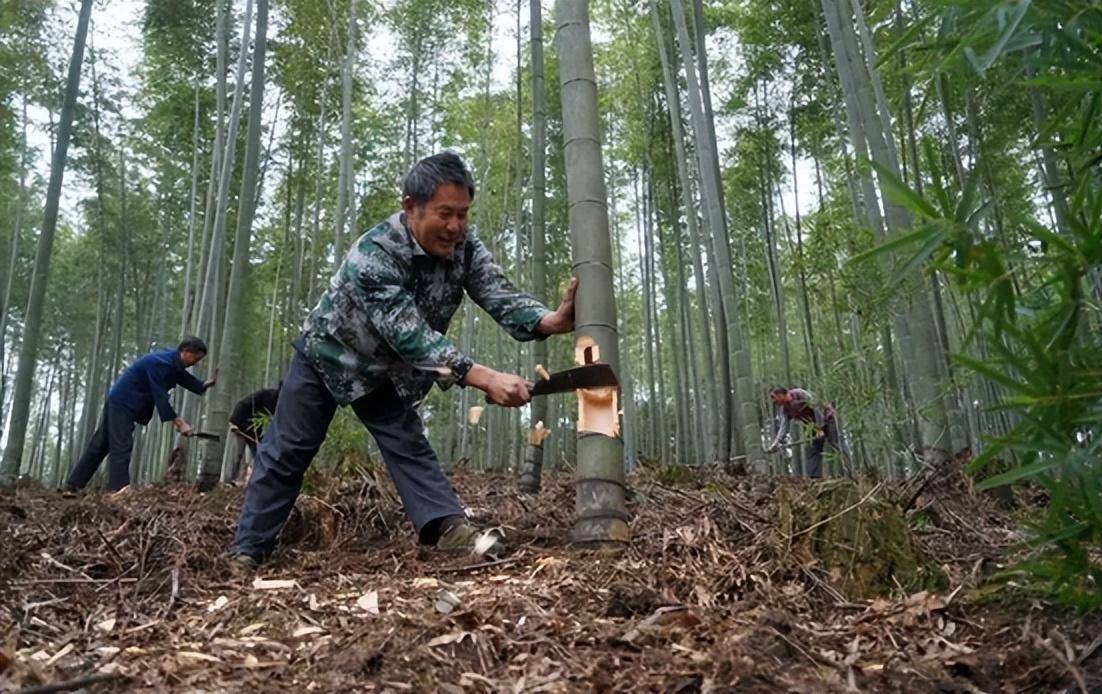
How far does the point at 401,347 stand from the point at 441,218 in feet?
1.45

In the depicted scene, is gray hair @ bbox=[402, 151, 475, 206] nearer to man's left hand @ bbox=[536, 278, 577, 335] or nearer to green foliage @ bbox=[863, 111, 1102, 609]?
man's left hand @ bbox=[536, 278, 577, 335]

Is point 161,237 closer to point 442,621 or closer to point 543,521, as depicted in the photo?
point 543,521

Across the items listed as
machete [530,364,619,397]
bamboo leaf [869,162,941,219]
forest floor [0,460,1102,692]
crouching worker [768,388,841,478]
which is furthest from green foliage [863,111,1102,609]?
crouching worker [768,388,841,478]

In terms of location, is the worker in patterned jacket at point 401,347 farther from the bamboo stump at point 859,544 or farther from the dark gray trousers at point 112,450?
the dark gray trousers at point 112,450

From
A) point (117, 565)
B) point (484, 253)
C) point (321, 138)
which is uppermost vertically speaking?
point (321, 138)

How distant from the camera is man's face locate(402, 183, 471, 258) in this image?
2.51 m

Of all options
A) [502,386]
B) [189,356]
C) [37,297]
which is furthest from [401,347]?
[37,297]

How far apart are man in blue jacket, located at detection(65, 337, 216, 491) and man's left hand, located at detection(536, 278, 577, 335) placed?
4.11 m

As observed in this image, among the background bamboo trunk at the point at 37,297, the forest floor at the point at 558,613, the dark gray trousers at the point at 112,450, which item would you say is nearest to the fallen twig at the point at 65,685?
the forest floor at the point at 558,613

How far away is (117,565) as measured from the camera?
8.11 ft

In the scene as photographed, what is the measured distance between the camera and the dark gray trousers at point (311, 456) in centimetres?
267

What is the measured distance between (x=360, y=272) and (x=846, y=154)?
8.88 metres

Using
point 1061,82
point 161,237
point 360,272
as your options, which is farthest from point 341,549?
point 161,237

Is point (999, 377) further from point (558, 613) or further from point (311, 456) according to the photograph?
point (311, 456)
